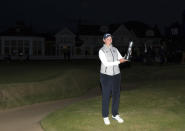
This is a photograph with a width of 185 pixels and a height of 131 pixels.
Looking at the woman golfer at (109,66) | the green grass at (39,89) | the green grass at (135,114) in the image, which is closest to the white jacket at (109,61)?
the woman golfer at (109,66)

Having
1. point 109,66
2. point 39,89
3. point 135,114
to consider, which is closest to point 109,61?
point 109,66

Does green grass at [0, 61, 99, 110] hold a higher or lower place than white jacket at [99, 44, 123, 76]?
lower

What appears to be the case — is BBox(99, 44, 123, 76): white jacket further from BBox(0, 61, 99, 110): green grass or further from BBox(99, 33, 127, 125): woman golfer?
BBox(0, 61, 99, 110): green grass

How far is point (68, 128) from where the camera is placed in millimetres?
9234

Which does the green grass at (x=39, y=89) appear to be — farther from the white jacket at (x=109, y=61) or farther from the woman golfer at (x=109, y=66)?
the white jacket at (x=109, y=61)

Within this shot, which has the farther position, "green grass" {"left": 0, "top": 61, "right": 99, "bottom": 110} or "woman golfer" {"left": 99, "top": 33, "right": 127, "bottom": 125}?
"green grass" {"left": 0, "top": 61, "right": 99, "bottom": 110}

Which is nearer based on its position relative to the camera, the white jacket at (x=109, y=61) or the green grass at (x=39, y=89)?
the white jacket at (x=109, y=61)

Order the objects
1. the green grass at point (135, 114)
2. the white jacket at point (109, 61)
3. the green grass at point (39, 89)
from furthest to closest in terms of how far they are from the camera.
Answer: the green grass at point (39, 89) → the green grass at point (135, 114) → the white jacket at point (109, 61)

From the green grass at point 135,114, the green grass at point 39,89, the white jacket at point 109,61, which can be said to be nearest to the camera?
the white jacket at point 109,61

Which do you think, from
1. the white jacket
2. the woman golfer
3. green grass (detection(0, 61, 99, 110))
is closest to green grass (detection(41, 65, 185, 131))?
the woman golfer

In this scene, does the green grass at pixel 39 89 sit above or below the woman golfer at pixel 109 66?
below

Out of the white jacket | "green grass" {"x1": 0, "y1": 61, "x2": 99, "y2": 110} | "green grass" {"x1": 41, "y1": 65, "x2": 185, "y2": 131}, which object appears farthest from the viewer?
"green grass" {"x1": 0, "y1": 61, "x2": 99, "y2": 110}

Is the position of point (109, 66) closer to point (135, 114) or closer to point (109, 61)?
point (109, 61)

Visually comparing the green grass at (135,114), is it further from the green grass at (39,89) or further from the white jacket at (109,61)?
the green grass at (39,89)
